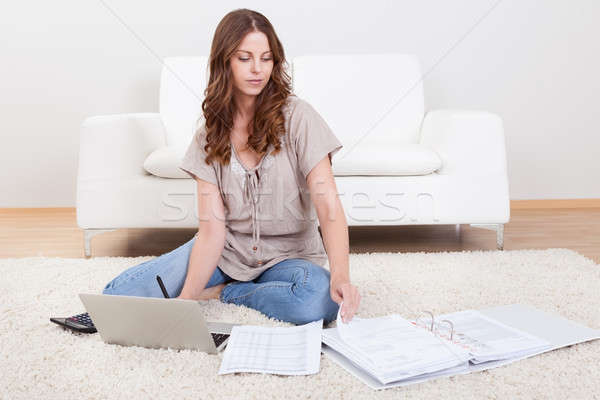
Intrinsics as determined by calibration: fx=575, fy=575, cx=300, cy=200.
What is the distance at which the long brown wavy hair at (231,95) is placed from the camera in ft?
4.61

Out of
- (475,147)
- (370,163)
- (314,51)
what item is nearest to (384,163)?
(370,163)

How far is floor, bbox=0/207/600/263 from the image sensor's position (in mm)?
2395

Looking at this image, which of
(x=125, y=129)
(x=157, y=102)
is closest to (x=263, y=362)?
(x=125, y=129)

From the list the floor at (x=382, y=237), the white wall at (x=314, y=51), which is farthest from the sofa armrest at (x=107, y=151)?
the white wall at (x=314, y=51)

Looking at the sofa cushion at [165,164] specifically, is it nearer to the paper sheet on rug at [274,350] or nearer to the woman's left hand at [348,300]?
the paper sheet on rug at [274,350]

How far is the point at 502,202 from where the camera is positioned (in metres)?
2.29

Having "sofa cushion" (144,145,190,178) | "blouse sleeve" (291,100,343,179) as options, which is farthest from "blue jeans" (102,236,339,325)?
"sofa cushion" (144,145,190,178)

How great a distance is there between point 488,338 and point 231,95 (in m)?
0.86

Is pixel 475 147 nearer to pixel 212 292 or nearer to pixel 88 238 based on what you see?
pixel 212 292

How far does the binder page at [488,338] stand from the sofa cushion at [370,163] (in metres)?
0.95

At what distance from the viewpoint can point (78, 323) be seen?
1.45 m

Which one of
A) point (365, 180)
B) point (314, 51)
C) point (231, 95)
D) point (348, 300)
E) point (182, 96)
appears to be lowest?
point (348, 300)

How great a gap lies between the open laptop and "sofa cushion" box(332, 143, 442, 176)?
1.05m

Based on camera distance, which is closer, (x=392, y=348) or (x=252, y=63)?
(x=392, y=348)
